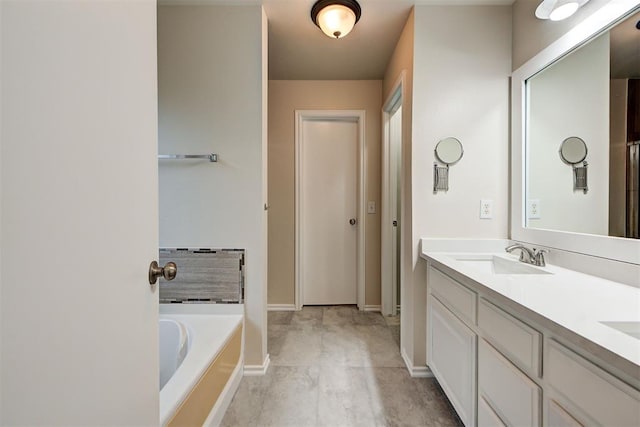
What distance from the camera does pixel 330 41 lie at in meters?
2.30

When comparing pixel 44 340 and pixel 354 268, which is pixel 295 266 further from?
pixel 44 340

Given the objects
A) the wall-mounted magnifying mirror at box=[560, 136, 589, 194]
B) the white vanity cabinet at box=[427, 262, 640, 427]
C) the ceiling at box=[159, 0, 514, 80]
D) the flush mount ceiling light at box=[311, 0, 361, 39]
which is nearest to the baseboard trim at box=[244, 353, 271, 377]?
the white vanity cabinet at box=[427, 262, 640, 427]

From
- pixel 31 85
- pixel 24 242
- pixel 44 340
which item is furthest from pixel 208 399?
pixel 31 85

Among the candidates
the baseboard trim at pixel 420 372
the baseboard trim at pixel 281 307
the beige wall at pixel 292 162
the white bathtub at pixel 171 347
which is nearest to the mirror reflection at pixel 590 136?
A: the baseboard trim at pixel 420 372

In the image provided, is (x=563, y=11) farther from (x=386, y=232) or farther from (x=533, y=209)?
(x=386, y=232)

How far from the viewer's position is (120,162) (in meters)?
0.64

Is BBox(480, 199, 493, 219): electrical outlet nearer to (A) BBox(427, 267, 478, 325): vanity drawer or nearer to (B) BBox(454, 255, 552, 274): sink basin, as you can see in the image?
(B) BBox(454, 255, 552, 274): sink basin

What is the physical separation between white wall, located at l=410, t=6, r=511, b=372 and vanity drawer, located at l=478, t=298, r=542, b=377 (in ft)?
2.48

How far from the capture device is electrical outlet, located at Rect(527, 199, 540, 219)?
65.4 inches

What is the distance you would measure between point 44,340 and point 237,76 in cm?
181

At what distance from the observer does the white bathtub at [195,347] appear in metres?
1.16

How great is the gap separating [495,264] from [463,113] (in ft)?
3.14

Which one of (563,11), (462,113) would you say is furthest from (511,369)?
(563,11)

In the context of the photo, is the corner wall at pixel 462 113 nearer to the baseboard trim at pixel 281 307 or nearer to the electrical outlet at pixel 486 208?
the electrical outlet at pixel 486 208
